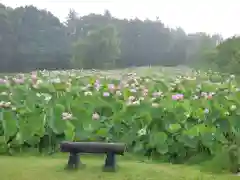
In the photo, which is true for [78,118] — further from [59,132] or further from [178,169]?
[178,169]

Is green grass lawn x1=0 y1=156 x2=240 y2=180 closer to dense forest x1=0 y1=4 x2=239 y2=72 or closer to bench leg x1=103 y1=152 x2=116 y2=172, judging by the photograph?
bench leg x1=103 y1=152 x2=116 y2=172

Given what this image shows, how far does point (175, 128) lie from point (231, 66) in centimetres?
732

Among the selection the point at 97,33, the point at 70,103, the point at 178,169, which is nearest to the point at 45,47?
the point at 97,33

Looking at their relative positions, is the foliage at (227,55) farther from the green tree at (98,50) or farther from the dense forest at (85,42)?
the green tree at (98,50)

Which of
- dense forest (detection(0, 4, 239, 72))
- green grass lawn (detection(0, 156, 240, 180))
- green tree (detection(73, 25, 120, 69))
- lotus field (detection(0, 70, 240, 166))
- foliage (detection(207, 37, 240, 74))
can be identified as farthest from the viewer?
green tree (detection(73, 25, 120, 69))

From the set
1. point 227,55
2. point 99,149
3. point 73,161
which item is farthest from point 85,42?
point 99,149

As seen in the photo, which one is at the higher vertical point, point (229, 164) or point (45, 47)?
point (45, 47)

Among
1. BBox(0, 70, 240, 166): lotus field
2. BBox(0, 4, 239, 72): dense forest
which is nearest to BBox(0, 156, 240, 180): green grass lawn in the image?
BBox(0, 70, 240, 166): lotus field

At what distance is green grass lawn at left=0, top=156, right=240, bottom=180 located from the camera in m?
2.96

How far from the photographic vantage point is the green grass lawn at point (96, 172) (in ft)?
9.71

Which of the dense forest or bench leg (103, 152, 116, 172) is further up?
the dense forest

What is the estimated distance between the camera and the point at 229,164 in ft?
10.5

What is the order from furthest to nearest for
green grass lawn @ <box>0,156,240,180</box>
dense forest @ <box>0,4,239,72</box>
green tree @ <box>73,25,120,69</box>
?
1. green tree @ <box>73,25,120,69</box>
2. dense forest @ <box>0,4,239,72</box>
3. green grass lawn @ <box>0,156,240,180</box>

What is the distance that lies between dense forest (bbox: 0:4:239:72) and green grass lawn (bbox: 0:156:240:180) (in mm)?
11021
